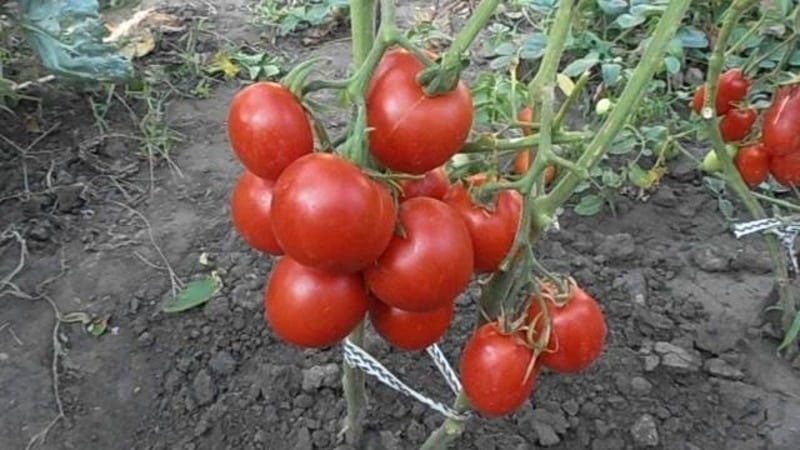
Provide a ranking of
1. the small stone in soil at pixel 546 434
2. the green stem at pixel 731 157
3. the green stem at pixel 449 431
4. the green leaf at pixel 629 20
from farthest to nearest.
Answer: the green leaf at pixel 629 20, the small stone in soil at pixel 546 434, the green stem at pixel 731 157, the green stem at pixel 449 431

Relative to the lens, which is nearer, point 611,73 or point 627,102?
point 627,102

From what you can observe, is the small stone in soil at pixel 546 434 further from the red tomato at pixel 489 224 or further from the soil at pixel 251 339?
the red tomato at pixel 489 224

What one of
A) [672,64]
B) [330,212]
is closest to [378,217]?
[330,212]

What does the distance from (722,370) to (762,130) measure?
404 millimetres

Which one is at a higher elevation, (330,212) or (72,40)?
(330,212)

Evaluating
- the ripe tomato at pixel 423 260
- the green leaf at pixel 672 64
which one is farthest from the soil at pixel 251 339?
the ripe tomato at pixel 423 260

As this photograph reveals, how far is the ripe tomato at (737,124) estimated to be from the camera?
148 cm

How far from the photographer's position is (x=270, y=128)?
845 millimetres

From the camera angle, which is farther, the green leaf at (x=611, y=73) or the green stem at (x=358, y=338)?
the green leaf at (x=611, y=73)

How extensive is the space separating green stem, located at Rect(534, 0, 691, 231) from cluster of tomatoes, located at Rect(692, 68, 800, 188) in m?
0.42

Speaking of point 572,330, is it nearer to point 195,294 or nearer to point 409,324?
point 409,324

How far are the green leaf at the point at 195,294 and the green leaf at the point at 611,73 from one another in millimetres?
924

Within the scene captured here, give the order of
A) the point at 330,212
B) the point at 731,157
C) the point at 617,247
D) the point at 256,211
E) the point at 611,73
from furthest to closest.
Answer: the point at 611,73
the point at 617,247
the point at 731,157
the point at 256,211
the point at 330,212

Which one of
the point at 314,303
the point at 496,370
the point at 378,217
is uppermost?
the point at 378,217
